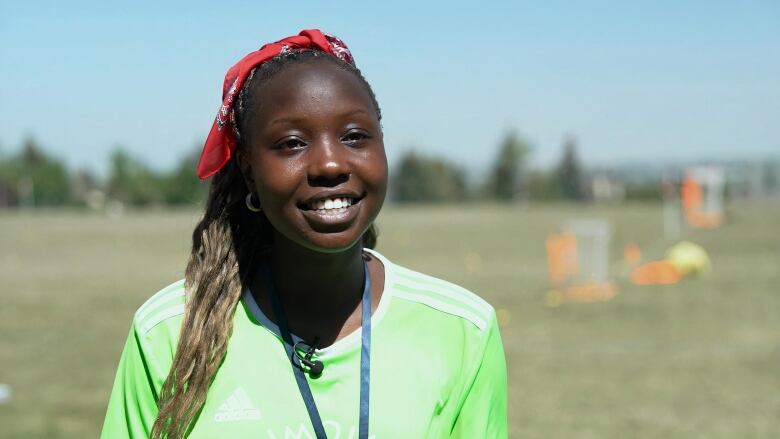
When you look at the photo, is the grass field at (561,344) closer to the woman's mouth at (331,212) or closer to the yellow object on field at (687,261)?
the yellow object on field at (687,261)

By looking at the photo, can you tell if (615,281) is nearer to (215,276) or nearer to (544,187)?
(215,276)

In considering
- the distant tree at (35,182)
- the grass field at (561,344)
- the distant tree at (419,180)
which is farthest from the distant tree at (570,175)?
the grass field at (561,344)

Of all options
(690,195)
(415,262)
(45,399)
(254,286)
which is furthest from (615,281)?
(690,195)

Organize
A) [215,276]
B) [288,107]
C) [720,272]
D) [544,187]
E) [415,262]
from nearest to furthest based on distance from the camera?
[288,107], [215,276], [720,272], [415,262], [544,187]

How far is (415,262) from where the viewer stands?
774 inches

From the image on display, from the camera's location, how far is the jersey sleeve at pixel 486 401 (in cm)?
216

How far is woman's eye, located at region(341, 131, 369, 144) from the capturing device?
2.11m

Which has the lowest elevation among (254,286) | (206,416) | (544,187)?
(544,187)

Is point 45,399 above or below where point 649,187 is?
above

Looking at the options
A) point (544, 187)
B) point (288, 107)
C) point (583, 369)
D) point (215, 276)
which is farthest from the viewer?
point (544, 187)

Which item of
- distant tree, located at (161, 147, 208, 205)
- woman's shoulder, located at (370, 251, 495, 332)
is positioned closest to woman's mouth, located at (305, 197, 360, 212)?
woman's shoulder, located at (370, 251, 495, 332)

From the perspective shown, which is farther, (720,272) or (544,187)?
(544,187)

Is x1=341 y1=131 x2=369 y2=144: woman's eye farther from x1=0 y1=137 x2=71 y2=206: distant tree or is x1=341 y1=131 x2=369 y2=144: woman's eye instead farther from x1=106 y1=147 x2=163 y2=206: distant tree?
x1=0 y1=137 x2=71 y2=206: distant tree

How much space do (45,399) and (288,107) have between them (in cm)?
658
